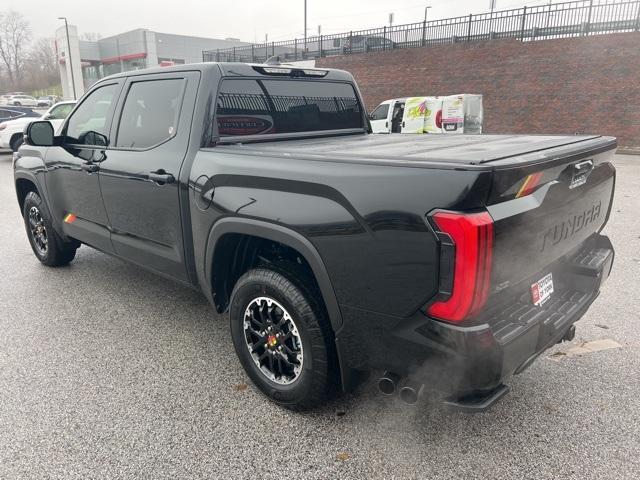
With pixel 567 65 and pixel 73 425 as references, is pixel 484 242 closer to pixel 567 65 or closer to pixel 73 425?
pixel 73 425

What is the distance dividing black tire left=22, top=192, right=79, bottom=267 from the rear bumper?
3898 mm

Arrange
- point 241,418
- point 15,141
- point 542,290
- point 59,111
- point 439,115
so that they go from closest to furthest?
point 542,290 < point 241,418 < point 59,111 < point 439,115 < point 15,141

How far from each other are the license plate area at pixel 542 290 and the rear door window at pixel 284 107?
6.74 ft

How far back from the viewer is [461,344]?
6.30 ft

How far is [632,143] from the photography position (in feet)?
53.4

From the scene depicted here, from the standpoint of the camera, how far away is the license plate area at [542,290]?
2293 millimetres

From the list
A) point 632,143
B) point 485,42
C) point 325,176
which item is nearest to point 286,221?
point 325,176

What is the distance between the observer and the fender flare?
231 cm

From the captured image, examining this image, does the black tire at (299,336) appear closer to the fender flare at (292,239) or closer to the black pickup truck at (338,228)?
the black pickup truck at (338,228)

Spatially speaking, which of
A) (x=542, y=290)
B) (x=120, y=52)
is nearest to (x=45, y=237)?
(x=542, y=290)

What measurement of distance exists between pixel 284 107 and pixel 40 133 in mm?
2200

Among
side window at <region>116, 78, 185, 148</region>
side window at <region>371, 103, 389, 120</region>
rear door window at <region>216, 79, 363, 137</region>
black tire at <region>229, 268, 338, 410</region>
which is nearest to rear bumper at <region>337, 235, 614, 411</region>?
black tire at <region>229, 268, 338, 410</region>

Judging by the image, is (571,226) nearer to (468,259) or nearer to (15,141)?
(468,259)

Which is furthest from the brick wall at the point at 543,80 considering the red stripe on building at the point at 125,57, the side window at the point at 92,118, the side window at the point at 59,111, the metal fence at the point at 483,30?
the red stripe on building at the point at 125,57
